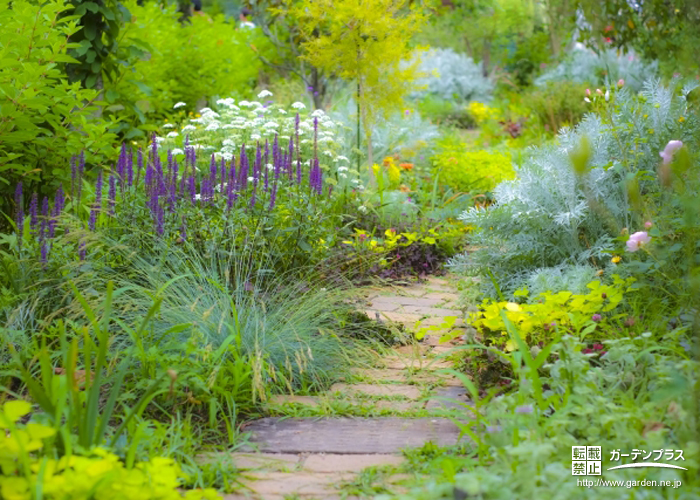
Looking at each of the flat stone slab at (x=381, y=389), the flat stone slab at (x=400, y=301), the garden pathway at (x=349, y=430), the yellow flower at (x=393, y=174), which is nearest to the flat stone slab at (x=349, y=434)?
the garden pathway at (x=349, y=430)

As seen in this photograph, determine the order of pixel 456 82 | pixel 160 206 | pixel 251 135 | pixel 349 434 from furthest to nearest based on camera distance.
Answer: pixel 456 82
pixel 251 135
pixel 160 206
pixel 349 434

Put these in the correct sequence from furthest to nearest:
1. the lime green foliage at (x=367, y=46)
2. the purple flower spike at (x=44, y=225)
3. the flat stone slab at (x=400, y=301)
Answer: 1. the lime green foliage at (x=367, y=46)
2. the flat stone slab at (x=400, y=301)
3. the purple flower spike at (x=44, y=225)

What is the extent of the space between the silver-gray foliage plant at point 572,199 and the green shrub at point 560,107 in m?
5.72

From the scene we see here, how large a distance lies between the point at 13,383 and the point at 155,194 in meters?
1.14

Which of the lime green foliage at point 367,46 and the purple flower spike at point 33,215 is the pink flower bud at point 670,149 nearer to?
the purple flower spike at point 33,215

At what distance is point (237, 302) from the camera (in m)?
3.31

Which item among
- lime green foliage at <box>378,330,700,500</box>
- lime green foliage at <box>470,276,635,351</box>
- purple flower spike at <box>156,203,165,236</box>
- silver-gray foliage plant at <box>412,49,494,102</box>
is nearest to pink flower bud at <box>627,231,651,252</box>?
lime green foliage at <box>470,276,635,351</box>

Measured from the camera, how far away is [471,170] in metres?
7.04

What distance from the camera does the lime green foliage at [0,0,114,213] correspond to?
3809mm

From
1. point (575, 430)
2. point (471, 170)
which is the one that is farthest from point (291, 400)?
point (471, 170)

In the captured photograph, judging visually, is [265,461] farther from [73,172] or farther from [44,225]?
[73,172]

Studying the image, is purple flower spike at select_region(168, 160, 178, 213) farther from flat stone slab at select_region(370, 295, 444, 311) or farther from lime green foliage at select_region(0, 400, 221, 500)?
lime green foliage at select_region(0, 400, 221, 500)

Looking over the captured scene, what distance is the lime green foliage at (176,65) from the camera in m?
6.46

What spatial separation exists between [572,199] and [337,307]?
1.36 m
